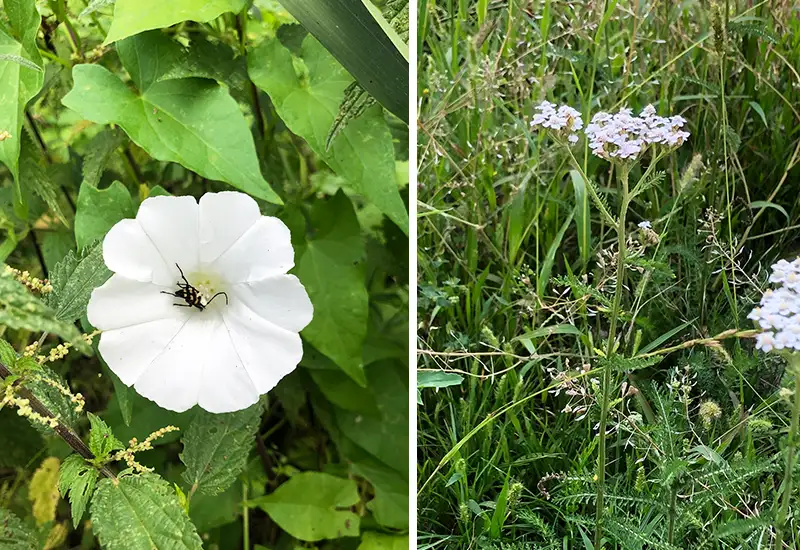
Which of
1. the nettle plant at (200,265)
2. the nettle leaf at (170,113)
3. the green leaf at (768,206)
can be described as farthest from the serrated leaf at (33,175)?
the green leaf at (768,206)

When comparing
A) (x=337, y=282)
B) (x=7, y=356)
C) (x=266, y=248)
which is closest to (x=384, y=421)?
(x=337, y=282)

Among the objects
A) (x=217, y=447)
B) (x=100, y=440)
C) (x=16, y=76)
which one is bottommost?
(x=217, y=447)

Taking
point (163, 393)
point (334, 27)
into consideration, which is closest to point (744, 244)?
point (334, 27)

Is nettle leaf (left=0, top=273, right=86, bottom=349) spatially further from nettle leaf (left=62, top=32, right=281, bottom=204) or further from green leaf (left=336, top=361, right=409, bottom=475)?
green leaf (left=336, top=361, right=409, bottom=475)

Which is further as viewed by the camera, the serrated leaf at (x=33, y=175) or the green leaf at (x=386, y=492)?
the green leaf at (x=386, y=492)

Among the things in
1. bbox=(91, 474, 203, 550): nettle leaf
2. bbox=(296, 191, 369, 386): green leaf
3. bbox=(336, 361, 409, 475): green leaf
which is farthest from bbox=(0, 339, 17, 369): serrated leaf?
bbox=(336, 361, 409, 475): green leaf

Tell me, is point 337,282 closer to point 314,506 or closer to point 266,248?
point 266,248

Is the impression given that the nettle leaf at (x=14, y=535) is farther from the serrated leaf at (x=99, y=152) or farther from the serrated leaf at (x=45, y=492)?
the serrated leaf at (x=99, y=152)

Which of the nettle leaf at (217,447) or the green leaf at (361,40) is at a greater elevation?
the green leaf at (361,40)
